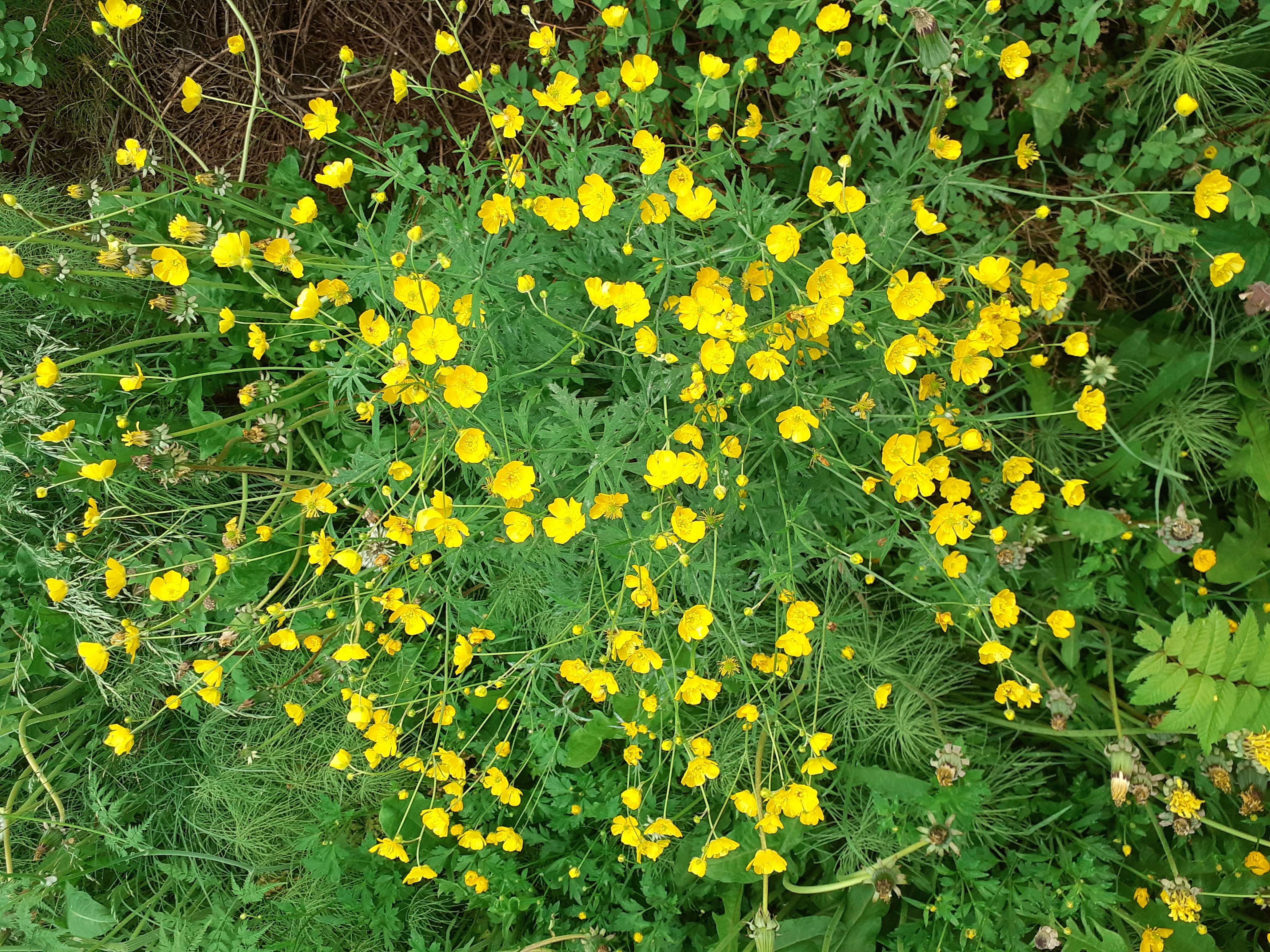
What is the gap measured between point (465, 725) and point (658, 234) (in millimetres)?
1912

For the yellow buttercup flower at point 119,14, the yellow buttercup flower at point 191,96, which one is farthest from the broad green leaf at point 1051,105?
the yellow buttercup flower at point 119,14

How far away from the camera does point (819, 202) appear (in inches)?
93.7

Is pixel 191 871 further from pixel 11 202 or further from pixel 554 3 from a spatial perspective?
pixel 554 3

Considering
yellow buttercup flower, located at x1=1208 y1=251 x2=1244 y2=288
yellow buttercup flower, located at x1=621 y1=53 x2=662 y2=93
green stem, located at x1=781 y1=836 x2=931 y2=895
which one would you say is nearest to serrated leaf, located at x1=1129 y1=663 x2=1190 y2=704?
green stem, located at x1=781 y1=836 x2=931 y2=895

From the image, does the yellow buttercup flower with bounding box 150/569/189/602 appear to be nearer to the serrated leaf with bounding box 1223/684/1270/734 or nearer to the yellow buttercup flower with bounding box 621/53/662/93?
the yellow buttercup flower with bounding box 621/53/662/93

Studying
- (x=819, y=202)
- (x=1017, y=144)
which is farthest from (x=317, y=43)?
(x=1017, y=144)

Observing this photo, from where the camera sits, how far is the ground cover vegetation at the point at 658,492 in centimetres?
223

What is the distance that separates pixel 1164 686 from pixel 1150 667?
0.06 metres

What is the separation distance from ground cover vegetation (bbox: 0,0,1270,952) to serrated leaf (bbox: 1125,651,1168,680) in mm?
15

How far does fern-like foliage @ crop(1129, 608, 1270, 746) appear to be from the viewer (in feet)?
7.68

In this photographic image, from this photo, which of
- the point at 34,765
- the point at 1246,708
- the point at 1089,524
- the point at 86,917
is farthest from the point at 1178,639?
the point at 86,917

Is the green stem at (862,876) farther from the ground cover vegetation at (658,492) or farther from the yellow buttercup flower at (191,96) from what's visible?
the yellow buttercup flower at (191,96)

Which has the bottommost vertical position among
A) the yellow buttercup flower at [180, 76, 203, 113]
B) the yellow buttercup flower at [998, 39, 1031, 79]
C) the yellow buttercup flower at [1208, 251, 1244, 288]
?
the yellow buttercup flower at [180, 76, 203, 113]

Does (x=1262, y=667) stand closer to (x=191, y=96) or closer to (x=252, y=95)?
(x=191, y=96)
